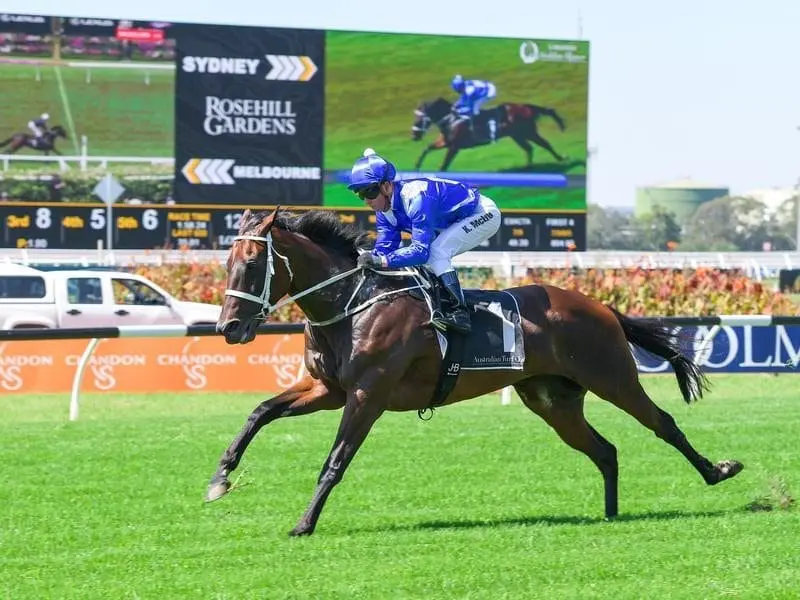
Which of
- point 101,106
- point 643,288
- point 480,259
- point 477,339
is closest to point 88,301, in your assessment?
point 101,106

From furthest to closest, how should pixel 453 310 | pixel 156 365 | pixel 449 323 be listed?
pixel 156 365
pixel 453 310
pixel 449 323

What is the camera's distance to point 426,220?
7441 millimetres

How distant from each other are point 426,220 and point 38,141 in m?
18.4

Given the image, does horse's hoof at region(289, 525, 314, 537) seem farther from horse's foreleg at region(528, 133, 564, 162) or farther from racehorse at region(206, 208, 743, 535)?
horse's foreleg at region(528, 133, 564, 162)

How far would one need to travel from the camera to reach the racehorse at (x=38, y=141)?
80.0 ft

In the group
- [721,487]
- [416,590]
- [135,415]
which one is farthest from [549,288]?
[135,415]

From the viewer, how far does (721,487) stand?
28.7ft

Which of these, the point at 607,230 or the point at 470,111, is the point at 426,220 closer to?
the point at 470,111

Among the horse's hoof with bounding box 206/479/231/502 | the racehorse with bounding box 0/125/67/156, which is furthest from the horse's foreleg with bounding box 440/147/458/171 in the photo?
the horse's hoof with bounding box 206/479/231/502

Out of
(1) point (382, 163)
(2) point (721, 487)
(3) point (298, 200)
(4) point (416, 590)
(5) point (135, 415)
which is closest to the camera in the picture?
(4) point (416, 590)

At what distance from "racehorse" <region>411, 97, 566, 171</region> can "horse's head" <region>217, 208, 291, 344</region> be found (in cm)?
1934

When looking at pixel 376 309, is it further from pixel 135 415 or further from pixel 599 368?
pixel 135 415

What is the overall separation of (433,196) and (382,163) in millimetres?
349

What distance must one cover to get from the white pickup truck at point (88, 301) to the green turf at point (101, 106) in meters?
6.22
